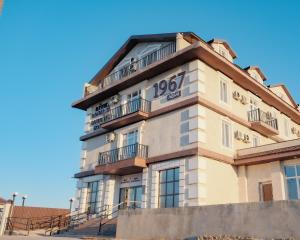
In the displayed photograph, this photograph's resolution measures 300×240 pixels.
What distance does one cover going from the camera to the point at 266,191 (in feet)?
58.1

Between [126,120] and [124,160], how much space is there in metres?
2.77

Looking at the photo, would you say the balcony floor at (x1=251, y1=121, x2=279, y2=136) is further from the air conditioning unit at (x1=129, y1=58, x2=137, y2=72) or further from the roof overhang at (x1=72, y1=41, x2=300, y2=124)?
the air conditioning unit at (x1=129, y1=58, x2=137, y2=72)

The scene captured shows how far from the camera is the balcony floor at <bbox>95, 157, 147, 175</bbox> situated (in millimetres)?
18230

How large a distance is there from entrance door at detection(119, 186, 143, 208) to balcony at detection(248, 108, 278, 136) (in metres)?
8.19

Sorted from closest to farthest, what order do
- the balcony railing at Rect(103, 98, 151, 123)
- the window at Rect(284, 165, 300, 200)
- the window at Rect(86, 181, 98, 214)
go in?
the window at Rect(284, 165, 300, 200)
the balcony railing at Rect(103, 98, 151, 123)
the window at Rect(86, 181, 98, 214)

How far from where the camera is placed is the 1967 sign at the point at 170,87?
60.2ft

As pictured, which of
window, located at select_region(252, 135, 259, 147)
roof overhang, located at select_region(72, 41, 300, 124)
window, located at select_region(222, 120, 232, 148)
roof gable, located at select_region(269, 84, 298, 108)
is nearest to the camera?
roof overhang, located at select_region(72, 41, 300, 124)

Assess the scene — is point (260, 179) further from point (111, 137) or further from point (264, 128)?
point (111, 137)

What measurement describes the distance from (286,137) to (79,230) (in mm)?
15995

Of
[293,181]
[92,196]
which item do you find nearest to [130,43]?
[92,196]

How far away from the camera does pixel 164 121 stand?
18.5 m

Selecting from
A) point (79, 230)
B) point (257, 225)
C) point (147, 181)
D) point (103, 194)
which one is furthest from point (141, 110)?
point (257, 225)

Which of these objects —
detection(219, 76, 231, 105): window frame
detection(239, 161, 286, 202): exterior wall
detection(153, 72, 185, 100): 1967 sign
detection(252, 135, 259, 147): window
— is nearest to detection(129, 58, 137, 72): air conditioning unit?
detection(153, 72, 185, 100): 1967 sign

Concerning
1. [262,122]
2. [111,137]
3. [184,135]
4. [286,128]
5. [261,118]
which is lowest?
[184,135]
